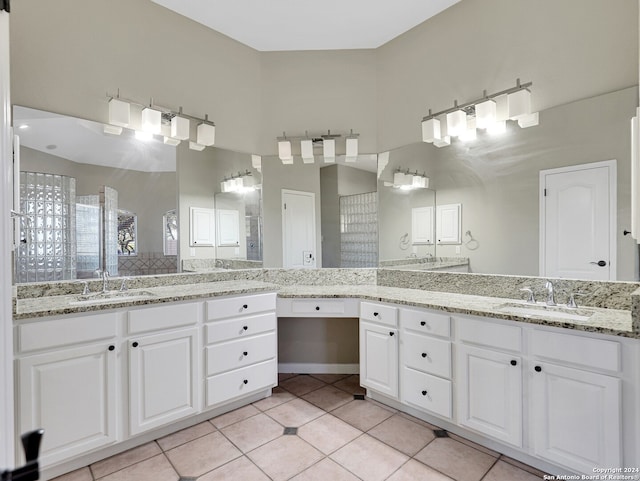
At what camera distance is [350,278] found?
9.78 ft

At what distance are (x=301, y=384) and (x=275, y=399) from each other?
0.33 metres

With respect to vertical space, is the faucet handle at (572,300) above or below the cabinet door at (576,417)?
above

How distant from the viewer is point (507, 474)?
5.55 ft

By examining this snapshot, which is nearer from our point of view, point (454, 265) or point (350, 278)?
point (454, 265)

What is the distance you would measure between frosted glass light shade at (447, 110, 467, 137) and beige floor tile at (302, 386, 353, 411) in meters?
2.18

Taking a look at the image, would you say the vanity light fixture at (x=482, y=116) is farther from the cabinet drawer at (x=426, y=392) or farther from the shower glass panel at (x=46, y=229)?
the shower glass panel at (x=46, y=229)

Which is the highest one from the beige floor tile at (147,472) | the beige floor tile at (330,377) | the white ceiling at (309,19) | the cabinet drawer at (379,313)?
the white ceiling at (309,19)

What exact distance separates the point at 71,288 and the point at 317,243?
1849 mm

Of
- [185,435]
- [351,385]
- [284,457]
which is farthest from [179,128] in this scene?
[351,385]

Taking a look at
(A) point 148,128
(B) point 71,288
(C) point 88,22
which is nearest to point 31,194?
(B) point 71,288

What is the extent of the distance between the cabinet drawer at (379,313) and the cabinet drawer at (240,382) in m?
0.80

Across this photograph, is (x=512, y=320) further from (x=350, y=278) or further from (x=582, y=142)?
(x=350, y=278)

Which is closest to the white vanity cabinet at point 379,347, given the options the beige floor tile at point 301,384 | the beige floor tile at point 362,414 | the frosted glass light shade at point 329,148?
the beige floor tile at point 362,414

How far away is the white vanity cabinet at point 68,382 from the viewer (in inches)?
61.9
